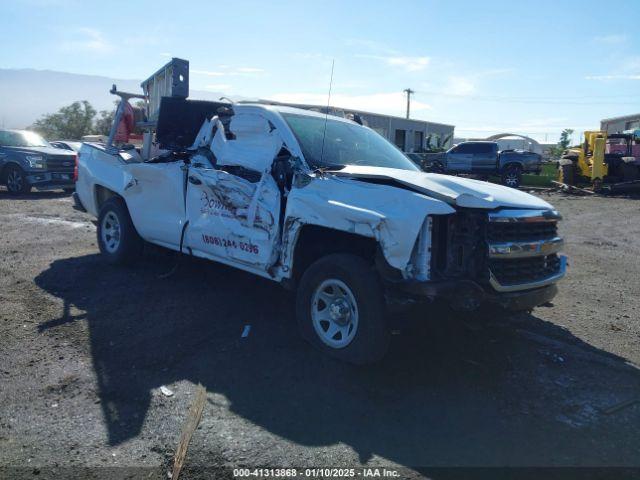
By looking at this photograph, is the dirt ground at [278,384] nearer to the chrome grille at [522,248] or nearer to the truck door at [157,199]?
the chrome grille at [522,248]

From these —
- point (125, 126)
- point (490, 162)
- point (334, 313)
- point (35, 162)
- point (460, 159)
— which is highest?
point (460, 159)

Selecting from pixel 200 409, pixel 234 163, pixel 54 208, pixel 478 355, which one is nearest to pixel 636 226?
pixel 478 355

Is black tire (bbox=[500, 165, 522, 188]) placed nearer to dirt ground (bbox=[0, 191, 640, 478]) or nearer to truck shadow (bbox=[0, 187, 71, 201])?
truck shadow (bbox=[0, 187, 71, 201])

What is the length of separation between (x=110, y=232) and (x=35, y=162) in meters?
10.1

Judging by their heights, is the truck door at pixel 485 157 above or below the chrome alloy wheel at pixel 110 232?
above

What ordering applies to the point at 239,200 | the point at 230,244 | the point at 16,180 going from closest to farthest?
the point at 239,200 → the point at 230,244 → the point at 16,180

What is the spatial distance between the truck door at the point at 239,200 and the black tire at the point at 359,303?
0.64 meters

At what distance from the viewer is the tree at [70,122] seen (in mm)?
52844

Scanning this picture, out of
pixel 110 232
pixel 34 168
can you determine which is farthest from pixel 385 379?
pixel 34 168

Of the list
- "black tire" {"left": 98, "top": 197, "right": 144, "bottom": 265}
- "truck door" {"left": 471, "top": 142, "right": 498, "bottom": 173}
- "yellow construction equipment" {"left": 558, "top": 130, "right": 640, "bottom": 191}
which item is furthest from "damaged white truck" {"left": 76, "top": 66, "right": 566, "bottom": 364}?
"truck door" {"left": 471, "top": 142, "right": 498, "bottom": 173}

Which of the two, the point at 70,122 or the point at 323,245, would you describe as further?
the point at 70,122

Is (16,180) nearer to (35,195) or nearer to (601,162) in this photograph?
(35,195)

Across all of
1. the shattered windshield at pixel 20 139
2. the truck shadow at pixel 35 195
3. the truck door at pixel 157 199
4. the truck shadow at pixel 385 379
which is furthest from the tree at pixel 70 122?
the truck shadow at pixel 385 379

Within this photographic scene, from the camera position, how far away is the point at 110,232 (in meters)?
7.36
